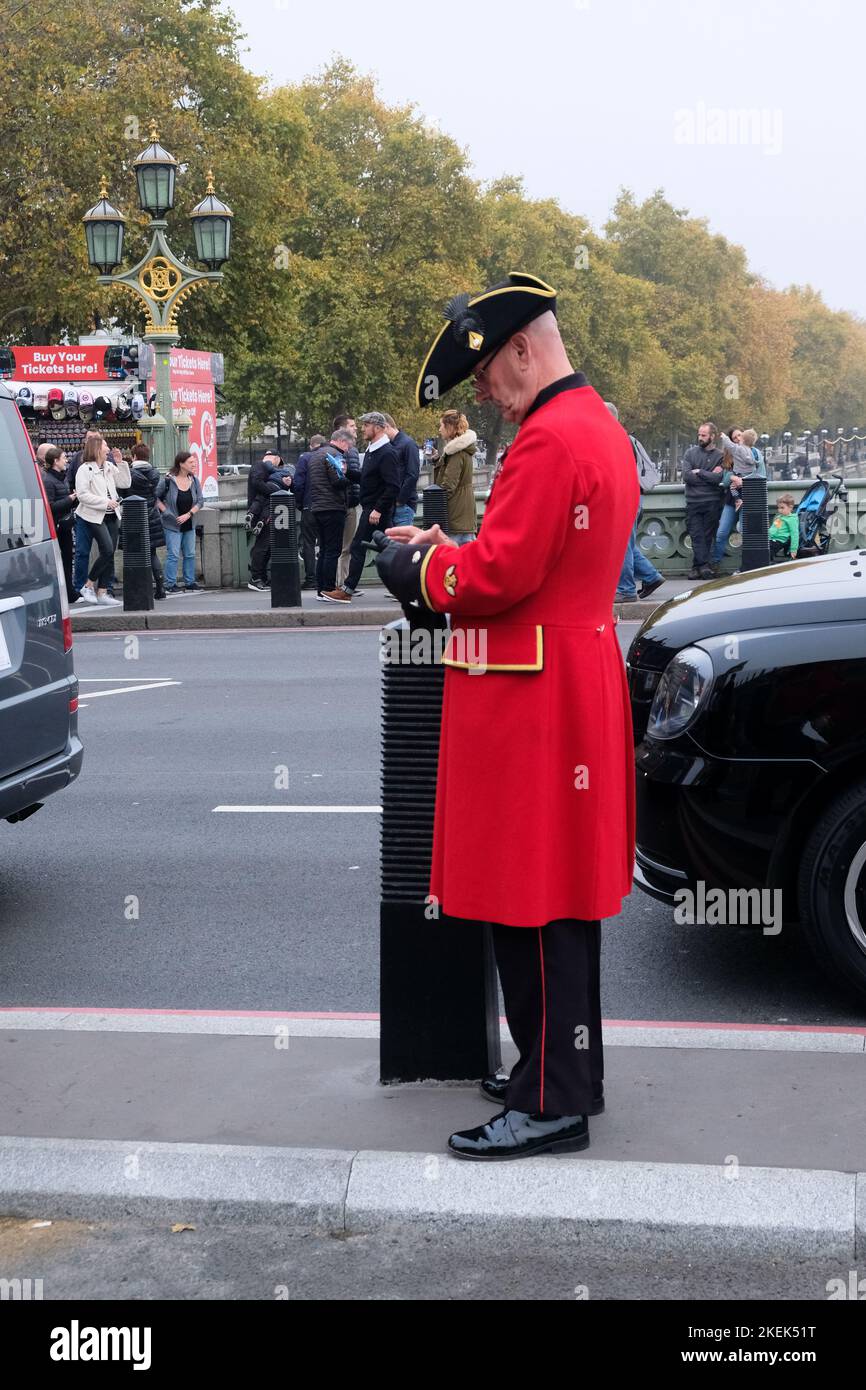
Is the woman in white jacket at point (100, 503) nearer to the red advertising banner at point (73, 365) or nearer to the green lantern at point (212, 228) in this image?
the green lantern at point (212, 228)

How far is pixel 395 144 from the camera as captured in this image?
194 feet

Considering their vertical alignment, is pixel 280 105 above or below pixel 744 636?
above

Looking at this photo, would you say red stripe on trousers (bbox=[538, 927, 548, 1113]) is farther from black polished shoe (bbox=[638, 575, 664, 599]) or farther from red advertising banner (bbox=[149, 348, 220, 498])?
red advertising banner (bbox=[149, 348, 220, 498])

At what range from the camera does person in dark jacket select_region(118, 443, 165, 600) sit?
18.0 meters

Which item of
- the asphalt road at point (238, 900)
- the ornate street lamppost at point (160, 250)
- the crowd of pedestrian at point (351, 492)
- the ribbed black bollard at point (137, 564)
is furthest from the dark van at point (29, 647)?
the ornate street lamppost at point (160, 250)

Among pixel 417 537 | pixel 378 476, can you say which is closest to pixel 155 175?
pixel 378 476

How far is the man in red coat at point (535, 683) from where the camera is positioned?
3322 mm

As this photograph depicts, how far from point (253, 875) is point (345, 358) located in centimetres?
4947

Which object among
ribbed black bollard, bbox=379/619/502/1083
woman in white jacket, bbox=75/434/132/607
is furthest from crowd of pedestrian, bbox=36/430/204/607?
ribbed black bollard, bbox=379/619/502/1083

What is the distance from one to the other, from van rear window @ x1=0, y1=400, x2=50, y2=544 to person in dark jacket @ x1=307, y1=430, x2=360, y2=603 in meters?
10.8

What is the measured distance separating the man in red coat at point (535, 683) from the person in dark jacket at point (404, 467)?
1277 centimetres

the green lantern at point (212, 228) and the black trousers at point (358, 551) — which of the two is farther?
the green lantern at point (212, 228)

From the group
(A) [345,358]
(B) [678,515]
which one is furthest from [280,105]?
(B) [678,515]

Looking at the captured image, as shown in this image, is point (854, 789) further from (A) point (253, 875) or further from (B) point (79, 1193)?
(A) point (253, 875)
